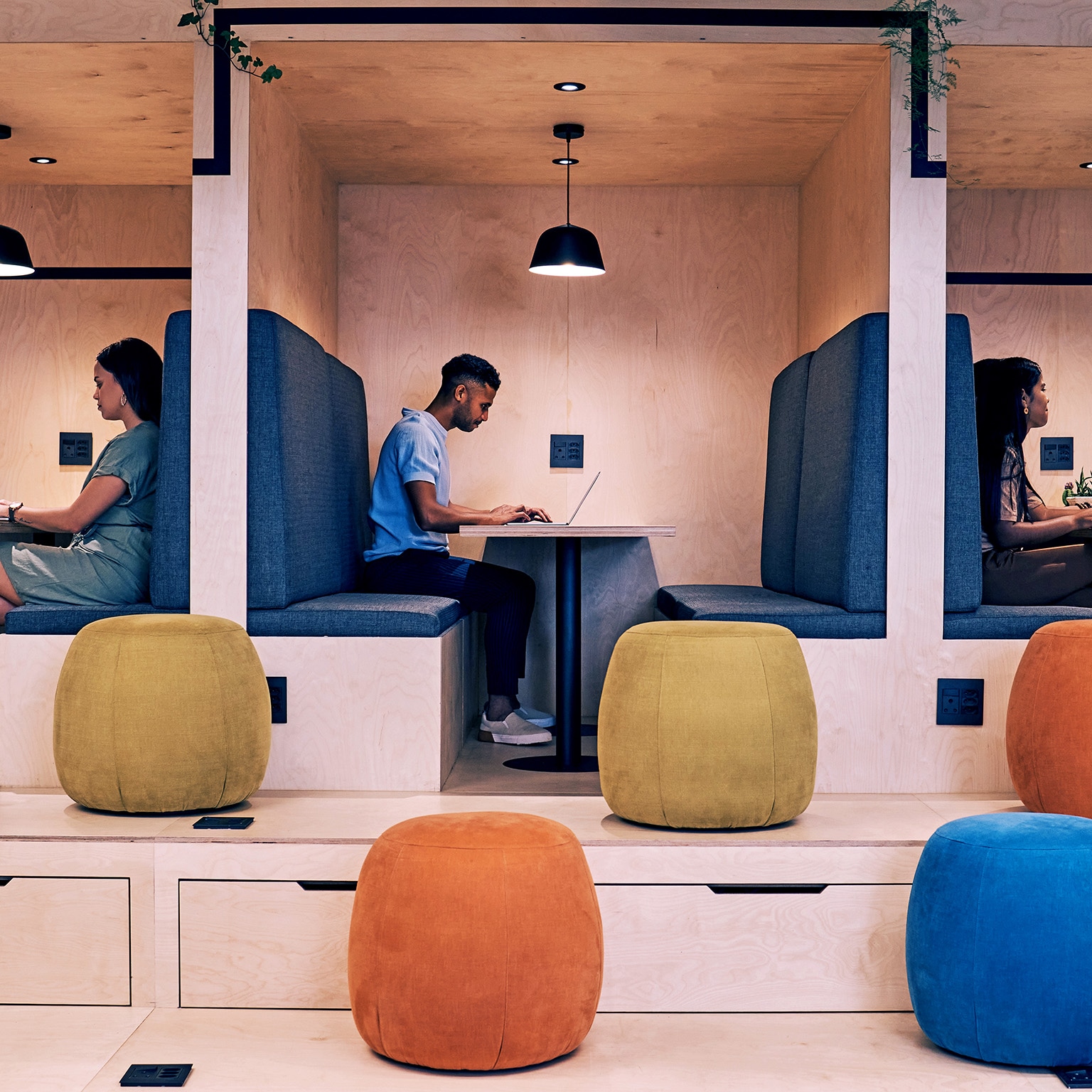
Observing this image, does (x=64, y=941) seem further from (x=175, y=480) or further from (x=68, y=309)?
(x=68, y=309)

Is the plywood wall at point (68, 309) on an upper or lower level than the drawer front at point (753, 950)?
upper

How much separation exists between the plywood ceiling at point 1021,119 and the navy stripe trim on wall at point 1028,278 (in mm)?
325

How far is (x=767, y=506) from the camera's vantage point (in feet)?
13.4

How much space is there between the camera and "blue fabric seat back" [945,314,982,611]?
2.95m

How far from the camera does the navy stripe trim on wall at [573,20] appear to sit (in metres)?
2.94

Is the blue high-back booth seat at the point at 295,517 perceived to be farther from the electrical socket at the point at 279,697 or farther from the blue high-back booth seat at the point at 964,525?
the blue high-back booth seat at the point at 964,525

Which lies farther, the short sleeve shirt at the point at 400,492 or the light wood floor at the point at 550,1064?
the short sleeve shirt at the point at 400,492

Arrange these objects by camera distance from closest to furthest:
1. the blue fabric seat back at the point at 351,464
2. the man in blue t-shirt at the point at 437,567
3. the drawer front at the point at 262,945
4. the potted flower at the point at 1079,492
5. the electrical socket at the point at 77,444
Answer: the drawer front at the point at 262,945 < the man in blue t-shirt at the point at 437,567 < the blue fabric seat back at the point at 351,464 < the potted flower at the point at 1079,492 < the electrical socket at the point at 77,444

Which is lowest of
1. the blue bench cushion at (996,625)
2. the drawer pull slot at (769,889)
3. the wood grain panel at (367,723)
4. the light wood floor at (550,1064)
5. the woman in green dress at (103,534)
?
the light wood floor at (550,1064)

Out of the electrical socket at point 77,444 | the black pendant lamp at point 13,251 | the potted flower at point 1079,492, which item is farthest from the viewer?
the electrical socket at point 77,444

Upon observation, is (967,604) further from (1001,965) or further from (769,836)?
(1001,965)

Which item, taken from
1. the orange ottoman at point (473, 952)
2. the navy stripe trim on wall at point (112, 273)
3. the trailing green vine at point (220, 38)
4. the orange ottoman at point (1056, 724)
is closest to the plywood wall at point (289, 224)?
the trailing green vine at point (220, 38)

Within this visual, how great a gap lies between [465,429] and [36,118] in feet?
5.49

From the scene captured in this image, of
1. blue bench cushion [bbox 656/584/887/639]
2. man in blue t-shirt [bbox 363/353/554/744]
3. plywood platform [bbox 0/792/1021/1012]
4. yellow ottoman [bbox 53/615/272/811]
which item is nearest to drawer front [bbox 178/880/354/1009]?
plywood platform [bbox 0/792/1021/1012]
